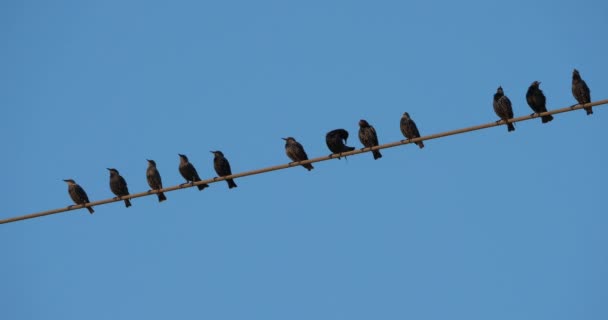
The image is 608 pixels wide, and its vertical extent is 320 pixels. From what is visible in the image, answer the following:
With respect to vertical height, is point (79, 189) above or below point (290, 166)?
above

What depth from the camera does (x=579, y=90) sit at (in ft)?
70.9

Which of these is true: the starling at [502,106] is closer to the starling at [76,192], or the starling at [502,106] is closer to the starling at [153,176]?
the starling at [153,176]

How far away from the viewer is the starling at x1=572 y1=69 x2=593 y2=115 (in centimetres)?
2155

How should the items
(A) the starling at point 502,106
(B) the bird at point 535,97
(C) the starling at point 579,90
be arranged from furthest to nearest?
(B) the bird at point 535,97
(A) the starling at point 502,106
(C) the starling at point 579,90

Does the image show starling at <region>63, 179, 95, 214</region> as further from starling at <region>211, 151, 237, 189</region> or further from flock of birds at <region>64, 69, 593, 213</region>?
starling at <region>211, 151, 237, 189</region>

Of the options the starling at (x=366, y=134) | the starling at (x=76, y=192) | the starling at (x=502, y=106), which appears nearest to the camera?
the starling at (x=502, y=106)

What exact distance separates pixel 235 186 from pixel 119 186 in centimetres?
255

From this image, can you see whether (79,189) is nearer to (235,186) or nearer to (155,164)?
(155,164)

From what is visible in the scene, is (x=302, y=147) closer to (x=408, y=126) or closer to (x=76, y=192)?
(x=408, y=126)

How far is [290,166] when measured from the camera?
56.1 ft

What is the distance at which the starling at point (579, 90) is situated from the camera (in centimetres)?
2155

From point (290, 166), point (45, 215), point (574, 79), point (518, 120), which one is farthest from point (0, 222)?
point (574, 79)

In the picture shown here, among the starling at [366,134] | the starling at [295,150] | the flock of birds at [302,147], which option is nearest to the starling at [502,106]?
the flock of birds at [302,147]

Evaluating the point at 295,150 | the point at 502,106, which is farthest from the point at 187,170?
the point at 502,106
